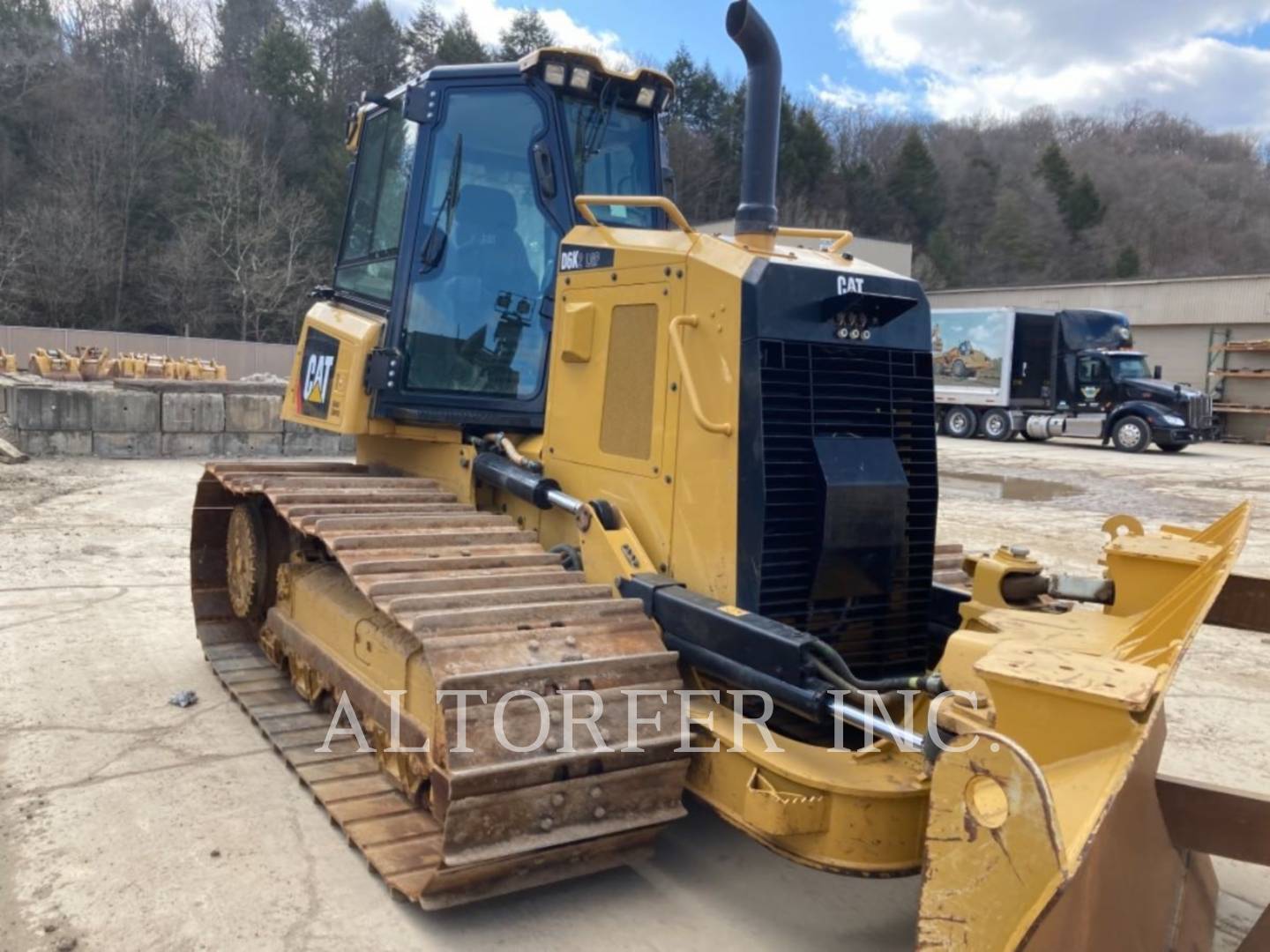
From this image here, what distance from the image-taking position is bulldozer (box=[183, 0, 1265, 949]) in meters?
2.36

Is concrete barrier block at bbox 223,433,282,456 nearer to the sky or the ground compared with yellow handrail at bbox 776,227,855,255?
nearer to the ground

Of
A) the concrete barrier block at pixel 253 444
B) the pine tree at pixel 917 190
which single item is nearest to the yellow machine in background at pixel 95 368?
the concrete barrier block at pixel 253 444

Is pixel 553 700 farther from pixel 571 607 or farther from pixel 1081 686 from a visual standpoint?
pixel 1081 686

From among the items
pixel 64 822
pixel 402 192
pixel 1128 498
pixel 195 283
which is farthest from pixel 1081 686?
pixel 195 283

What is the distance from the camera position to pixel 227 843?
3.76 meters

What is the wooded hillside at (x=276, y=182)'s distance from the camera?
135ft

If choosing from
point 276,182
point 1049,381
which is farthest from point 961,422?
point 276,182

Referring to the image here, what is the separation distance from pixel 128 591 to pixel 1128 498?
495 inches

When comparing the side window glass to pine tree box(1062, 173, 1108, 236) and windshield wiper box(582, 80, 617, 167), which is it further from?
pine tree box(1062, 173, 1108, 236)

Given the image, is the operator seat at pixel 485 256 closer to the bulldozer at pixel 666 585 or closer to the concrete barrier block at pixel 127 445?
the bulldozer at pixel 666 585

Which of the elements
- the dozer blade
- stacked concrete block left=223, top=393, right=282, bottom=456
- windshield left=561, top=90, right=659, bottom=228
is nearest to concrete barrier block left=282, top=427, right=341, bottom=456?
stacked concrete block left=223, top=393, right=282, bottom=456

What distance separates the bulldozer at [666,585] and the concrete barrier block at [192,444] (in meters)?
10.9

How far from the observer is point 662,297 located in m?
3.79

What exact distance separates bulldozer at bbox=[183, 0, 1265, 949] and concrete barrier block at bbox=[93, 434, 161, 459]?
10.8 metres
